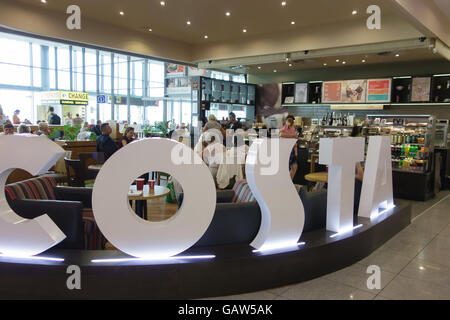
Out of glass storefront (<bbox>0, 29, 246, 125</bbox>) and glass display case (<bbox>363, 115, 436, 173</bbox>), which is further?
glass storefront (<bbox>0, 29, 246, 125</bbox>)

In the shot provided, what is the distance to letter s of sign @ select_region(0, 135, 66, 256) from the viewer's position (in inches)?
110

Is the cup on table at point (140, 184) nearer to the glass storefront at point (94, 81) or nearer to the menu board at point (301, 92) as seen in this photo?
the menu board at point (301, 92)

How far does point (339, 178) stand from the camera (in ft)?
11.9

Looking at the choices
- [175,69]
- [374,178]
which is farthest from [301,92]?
[374,178]

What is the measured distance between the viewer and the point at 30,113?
1655 centimetres

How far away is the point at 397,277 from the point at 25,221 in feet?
11.1

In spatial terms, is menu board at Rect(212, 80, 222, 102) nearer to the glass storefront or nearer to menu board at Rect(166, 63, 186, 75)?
the glass storefront

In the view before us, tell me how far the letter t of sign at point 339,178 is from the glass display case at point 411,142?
151 inches

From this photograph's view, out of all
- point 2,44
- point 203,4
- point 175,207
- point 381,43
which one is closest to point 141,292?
point 175,207

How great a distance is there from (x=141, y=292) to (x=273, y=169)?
4.91ft

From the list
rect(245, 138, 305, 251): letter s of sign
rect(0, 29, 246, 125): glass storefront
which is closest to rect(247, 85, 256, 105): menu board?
rect(0, 29, 246, 125): glass storefront

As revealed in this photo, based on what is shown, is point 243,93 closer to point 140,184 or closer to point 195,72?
point 195,72

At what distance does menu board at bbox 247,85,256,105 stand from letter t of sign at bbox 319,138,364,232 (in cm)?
992

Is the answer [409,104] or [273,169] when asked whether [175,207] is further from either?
[409,104]
